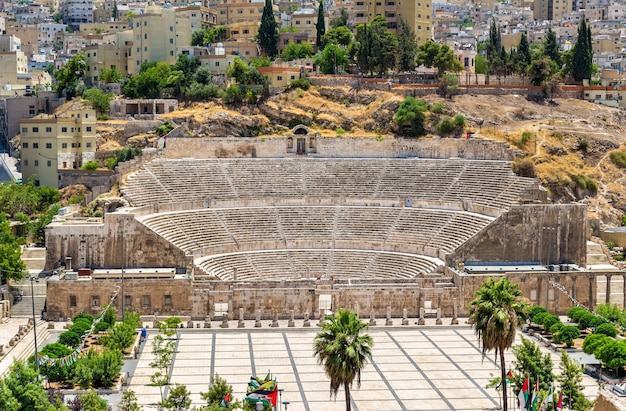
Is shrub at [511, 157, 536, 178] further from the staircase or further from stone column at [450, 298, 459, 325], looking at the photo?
the staircase

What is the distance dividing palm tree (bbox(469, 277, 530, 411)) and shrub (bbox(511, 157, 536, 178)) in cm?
3412

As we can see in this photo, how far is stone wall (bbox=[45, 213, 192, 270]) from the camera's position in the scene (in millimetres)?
59031

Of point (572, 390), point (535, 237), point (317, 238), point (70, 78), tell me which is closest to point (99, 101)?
point (70, 78)

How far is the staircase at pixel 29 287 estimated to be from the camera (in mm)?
56031

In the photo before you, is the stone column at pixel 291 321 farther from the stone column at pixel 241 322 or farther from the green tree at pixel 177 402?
the green tree at pixel 177 402

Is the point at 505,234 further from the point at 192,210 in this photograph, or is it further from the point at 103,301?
the point at 103,301

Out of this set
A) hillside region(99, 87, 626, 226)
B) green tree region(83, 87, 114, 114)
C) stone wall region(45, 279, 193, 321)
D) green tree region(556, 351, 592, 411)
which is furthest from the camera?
green tree region(83, 87, 114, 114)

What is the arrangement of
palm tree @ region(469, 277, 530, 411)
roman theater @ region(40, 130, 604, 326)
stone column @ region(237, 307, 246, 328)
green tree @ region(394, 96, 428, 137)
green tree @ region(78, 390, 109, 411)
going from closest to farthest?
green tree @ region(78, 390, 109, 411)
palm tree @ region(469, 277, 530, 411)
stone column @ region(237, 307, 246, 328)
roman theater @ region(40, 130, 604, 326)
green tree @ region(394, 96, 428, 137)

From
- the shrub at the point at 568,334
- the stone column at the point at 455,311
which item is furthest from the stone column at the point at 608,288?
the shrub at the point at 568,334

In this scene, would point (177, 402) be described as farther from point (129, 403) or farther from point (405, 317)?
point (405, 317)

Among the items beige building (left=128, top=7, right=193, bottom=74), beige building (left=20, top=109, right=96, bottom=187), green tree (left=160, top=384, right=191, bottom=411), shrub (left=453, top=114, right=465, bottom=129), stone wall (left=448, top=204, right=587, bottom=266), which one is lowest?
green tree (left=160, top=384, right=191, bottom=411)

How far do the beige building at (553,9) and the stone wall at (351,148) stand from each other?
104844 millimetres

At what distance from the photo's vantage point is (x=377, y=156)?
243ft

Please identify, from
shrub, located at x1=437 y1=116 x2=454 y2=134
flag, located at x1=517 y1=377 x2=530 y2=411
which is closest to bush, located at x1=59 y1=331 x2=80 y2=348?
flag, located at x1=517 y1=377 x2=530 y2=411
